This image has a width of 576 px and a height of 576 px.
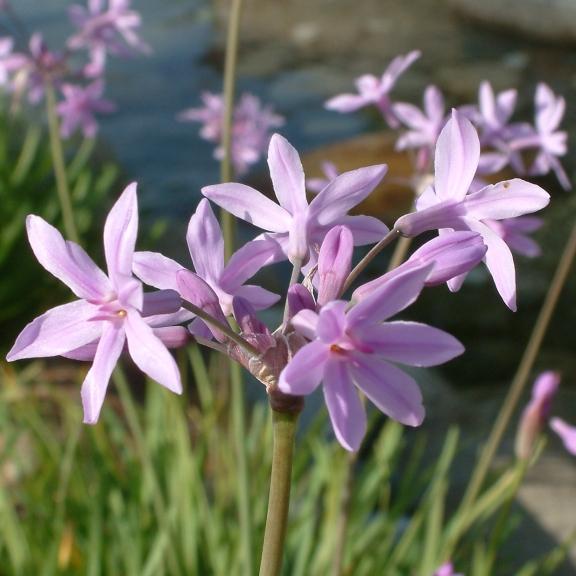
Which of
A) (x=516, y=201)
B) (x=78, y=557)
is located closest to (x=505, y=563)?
(x=78, y=557)

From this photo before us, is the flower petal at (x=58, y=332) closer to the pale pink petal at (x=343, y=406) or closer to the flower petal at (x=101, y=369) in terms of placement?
the flower petal at (x=101, y=369)

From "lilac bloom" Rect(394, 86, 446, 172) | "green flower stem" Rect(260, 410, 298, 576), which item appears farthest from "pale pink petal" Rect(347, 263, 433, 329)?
"lilac bloom" Rect(394, 86, 446, 172)

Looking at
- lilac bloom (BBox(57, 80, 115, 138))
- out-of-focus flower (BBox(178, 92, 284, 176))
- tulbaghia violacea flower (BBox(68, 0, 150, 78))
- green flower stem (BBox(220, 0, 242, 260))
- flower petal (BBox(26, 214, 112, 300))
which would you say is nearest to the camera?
flower petal (BBox(26, 214, 112, 300))

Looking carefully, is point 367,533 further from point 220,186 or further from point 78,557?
point 220,186

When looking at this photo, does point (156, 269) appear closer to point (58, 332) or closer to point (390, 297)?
point (58, 332)

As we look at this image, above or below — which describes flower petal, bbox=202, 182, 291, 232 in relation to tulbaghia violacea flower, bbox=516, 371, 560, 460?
above

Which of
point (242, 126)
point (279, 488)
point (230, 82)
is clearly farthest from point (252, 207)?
point (242, 126)

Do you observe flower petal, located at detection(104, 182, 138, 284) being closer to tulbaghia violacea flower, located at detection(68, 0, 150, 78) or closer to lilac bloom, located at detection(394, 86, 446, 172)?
lilac bloom, located at detection(394, 86, 446, 172)
